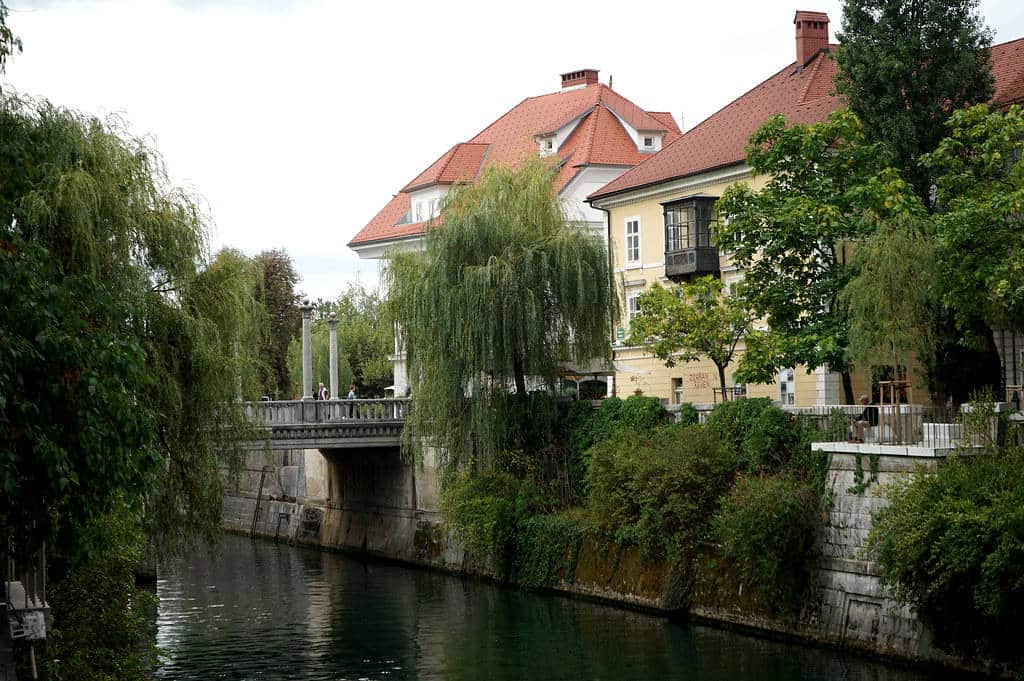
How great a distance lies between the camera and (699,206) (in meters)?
42.8

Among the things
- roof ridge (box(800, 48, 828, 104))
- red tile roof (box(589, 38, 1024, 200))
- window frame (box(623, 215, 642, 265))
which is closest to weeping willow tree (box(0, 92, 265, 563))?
red tile roof (box(589, 38, 1024, 200))

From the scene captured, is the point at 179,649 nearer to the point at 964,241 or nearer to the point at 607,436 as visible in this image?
the point at 607,436

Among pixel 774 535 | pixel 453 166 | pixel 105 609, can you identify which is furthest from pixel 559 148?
pixel 105 609

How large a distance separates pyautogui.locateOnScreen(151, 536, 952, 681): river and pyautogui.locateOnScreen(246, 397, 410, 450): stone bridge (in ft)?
12.8

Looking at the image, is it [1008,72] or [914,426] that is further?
[1008,72]

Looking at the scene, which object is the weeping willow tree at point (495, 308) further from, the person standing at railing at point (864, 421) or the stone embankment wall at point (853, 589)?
the stone embankment wall at point (853, 589)

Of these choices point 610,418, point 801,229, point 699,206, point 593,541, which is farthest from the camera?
point 699,206

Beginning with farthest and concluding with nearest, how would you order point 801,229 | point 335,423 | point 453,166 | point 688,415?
point 453,166 < point 335,423 < point 688,415 < point 801,229

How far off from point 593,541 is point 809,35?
19402 mm

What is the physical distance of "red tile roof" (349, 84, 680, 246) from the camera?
2141 inches

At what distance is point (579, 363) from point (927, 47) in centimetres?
1152

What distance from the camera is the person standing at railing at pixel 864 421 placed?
28.2 meters

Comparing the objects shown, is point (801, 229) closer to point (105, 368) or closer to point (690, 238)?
point (690, 238)

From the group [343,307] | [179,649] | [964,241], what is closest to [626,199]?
[964,241]
